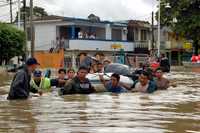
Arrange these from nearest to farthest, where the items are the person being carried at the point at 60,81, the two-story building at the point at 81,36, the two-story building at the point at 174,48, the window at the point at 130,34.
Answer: the person being carried at the point at 60,81
the two-story building at the point at 81,36
the window at the point at 130,34
the two-story building at the point at 174,48

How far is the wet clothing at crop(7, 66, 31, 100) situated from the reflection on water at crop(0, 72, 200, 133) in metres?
0.22

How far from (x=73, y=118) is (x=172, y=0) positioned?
177 ft

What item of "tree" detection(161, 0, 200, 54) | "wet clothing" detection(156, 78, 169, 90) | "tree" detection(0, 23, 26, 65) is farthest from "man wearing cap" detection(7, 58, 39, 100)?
"tree" detection(161, 0, 200, 54)

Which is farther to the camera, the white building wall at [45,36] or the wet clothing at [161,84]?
the white building wall at [45,36]

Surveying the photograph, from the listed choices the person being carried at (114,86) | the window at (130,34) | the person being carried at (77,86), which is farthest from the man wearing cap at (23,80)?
the window at (130,34)

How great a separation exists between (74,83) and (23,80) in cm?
278

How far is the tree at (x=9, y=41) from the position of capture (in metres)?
42.7

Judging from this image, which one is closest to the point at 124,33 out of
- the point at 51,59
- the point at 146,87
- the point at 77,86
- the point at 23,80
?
the point at 51,59

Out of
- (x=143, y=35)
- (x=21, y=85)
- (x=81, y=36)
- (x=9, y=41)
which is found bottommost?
(x=21, y=85)

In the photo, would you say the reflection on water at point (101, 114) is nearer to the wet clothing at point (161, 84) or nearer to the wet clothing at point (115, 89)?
the wet clothing at point (115, 89)

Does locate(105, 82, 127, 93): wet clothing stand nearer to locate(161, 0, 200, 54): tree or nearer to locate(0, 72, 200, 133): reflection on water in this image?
locate(0, 72, 200, 133): reflection on water

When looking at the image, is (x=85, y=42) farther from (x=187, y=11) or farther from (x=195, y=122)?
(x=195, y=122)

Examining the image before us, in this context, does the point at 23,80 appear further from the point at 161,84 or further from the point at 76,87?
the point at 161,84

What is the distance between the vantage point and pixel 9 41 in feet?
139
